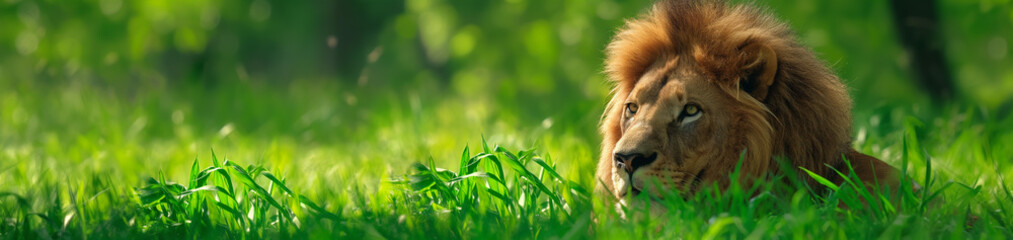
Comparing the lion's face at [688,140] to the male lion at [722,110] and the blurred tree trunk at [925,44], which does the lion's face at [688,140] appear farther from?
the blurred tree trunk at [925,44]

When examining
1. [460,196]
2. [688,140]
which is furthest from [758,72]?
[460,196]

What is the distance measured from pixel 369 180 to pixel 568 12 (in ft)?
12.0

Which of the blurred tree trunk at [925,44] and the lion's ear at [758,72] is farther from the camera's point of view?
the blurred tree trunk at [925,44]

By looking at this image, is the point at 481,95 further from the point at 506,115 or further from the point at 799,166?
the point at 799,166

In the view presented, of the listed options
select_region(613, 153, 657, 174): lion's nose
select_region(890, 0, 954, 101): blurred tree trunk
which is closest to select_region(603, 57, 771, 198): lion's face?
select_region(613, 153, 657, 174): lion's nose

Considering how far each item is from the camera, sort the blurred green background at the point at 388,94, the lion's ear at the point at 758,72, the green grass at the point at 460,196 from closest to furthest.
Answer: the green grass at the point at 460,196, the lion's ear at the point at 758,72, the blurred green background at the point at 388,94

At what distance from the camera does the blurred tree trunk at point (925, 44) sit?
21.2ft

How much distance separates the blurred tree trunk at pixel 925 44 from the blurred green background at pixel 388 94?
123mm

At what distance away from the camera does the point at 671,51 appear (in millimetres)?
2906

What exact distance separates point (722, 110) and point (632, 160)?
0.29 meters

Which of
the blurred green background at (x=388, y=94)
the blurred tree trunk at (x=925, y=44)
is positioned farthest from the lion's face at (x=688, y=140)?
the blurred tree trunk at (x=925, y=44)

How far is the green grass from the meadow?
0.04 ft

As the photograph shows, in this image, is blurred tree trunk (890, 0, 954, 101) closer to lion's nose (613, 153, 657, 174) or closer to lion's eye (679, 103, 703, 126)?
lion's eye (679, 103, 703, 126)

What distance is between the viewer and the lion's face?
2.62 meters
